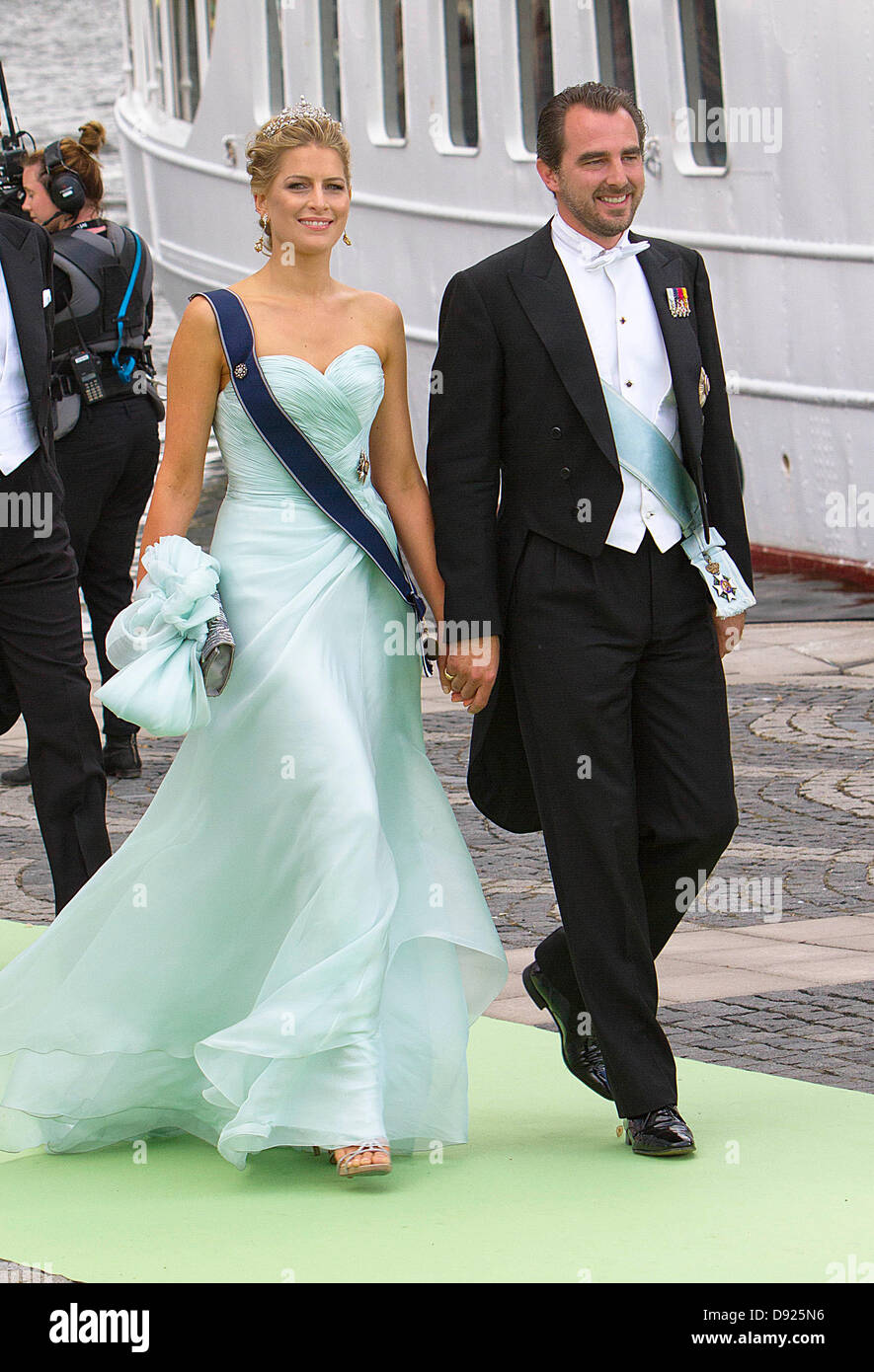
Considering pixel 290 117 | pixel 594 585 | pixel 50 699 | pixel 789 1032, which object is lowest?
pixel 789 1032

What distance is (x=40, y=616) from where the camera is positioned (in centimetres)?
562

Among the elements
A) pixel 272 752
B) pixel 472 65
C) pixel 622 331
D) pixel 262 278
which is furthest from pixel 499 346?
pixel 472 65

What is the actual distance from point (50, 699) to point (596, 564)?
72.5 inches

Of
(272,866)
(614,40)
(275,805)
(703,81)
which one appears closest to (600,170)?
(275,805)

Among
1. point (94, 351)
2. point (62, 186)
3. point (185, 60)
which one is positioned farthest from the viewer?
point (185, 60)

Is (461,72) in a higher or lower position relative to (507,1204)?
higher

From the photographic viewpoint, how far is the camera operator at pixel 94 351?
797cm

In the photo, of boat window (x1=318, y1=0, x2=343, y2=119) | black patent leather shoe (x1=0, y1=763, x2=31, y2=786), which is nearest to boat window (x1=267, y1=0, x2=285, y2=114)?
boat window (x1=318, y1=0, x2=343, y2=119)

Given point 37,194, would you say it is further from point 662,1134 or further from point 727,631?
point 662,1134

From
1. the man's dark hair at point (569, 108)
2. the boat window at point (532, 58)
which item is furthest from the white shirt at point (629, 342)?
the boat window at point (532, 58)

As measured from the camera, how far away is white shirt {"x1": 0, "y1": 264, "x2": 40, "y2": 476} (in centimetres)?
562

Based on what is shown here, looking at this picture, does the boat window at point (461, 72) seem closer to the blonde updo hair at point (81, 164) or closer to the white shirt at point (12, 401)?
the blonde updo hair at point (81, 164)

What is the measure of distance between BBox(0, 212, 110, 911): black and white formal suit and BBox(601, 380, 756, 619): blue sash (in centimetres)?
185

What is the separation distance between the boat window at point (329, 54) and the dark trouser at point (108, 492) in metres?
11.0
